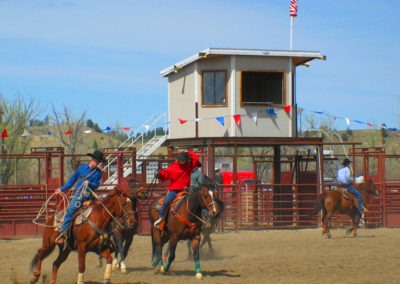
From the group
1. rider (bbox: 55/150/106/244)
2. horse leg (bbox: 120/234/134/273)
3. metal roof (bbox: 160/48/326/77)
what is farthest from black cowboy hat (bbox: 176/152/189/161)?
metal roof (bbox: 160/48/326/77)

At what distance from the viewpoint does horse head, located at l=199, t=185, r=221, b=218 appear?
12044 millimetres

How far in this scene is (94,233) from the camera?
1136 centimetres

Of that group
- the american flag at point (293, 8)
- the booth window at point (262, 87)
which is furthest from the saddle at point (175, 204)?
the american flag at point (293, 8)

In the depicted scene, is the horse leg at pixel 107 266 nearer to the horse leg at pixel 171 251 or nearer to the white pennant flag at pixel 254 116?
the horse leg at pixel 171 251

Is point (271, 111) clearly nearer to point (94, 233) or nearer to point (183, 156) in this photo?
point (183, 156)

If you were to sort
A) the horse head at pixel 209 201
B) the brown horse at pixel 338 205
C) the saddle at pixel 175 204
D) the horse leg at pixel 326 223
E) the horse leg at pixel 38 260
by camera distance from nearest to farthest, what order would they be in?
1. the horse leg at pixel 38 260
2. the horse head at pixel 209 201
3. the saddle at pixel 175 204
4. the horse leg at pixel 326 223
5. the brown horse at pixel 338 205

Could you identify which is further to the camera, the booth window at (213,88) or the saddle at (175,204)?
the booth window at (213,88)

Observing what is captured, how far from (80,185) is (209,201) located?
6.47 feet

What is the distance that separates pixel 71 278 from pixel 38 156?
8.37m

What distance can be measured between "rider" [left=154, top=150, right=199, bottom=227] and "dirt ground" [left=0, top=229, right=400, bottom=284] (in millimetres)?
1221

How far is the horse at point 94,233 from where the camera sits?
37.2 feet

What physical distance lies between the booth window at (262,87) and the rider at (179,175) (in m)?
12.0

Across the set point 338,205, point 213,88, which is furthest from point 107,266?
point 213,88

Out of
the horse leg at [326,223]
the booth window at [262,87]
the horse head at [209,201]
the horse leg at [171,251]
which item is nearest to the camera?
the horse head at [209,201]
